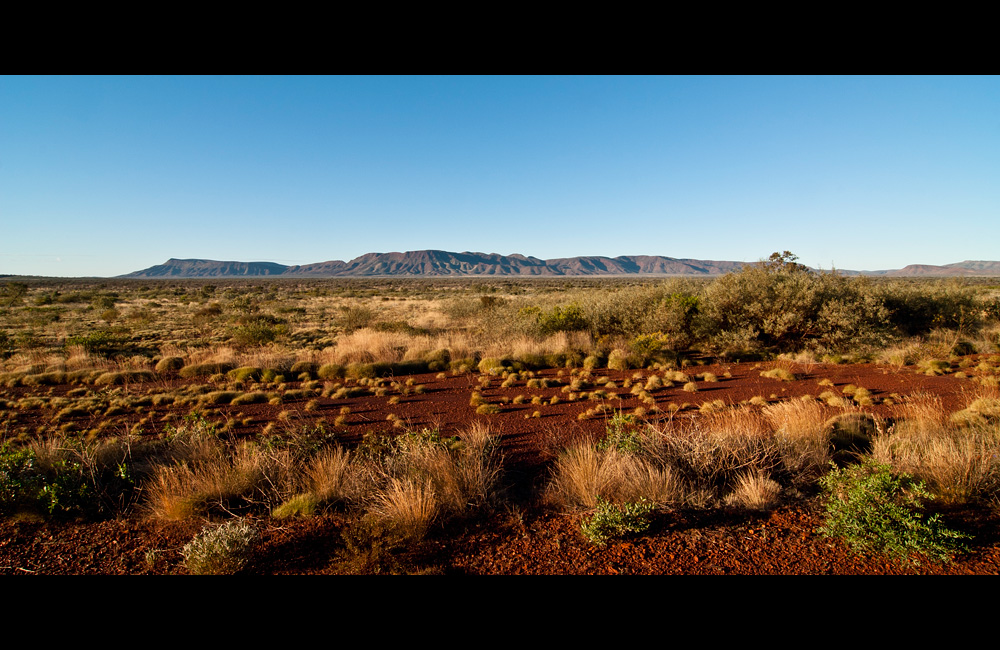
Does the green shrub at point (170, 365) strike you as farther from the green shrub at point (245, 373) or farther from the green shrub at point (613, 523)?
the green shrub at point (613, 523)

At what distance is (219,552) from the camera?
132 inches

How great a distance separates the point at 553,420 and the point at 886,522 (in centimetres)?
491

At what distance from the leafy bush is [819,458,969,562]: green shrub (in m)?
4.56

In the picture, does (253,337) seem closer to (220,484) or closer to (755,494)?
(220,484)

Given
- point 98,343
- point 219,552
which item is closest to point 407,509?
point 219,552

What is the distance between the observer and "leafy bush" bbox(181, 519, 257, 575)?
329 centimetres

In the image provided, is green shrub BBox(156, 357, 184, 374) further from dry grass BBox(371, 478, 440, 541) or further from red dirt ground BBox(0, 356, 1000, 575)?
dry grass BBox(371, 478, 440, 541)

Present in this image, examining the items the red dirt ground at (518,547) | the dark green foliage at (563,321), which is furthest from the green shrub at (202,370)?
the dark green foliage at (563,321)

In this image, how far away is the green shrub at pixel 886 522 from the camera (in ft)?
10.5

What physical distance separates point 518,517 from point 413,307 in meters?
31.7
